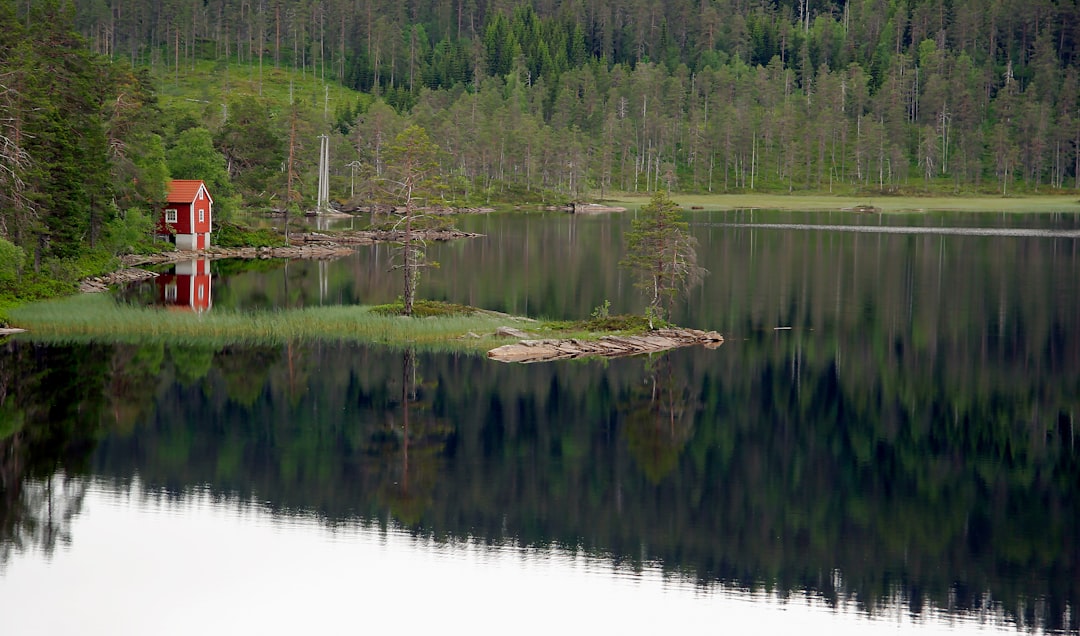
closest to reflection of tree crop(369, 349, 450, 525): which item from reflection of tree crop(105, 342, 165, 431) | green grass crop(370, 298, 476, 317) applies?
reflection of tree crop(105, 342, 165, 431)

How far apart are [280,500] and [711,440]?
14787 mm

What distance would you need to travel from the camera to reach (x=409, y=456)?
36844 millimetres

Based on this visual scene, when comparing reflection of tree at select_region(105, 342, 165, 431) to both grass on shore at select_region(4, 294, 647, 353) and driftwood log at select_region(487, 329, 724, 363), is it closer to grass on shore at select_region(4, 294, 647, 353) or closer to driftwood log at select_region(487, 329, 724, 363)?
grass on shore at select_region(4, 294, 647, 353)

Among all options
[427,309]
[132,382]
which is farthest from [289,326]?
[132,382]

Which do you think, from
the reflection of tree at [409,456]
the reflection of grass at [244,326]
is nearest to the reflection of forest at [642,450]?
the reflection of tree at [409,456]

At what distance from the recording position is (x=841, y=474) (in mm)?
36094

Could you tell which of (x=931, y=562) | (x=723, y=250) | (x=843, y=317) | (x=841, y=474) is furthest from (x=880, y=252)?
(x=931, y=562)

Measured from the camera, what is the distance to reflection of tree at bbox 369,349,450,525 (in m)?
32.5

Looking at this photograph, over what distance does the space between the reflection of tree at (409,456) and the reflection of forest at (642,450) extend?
0.36 feet

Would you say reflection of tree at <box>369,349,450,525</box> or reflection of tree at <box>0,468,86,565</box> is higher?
reflection of tree at <box>369,349,450,525</box>

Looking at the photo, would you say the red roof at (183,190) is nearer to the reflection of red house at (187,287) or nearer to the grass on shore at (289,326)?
the reflection of red house at (187,287)

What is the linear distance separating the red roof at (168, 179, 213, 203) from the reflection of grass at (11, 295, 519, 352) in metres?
38.4

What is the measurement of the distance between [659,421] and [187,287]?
4409cm

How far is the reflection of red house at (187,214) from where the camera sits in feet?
323
